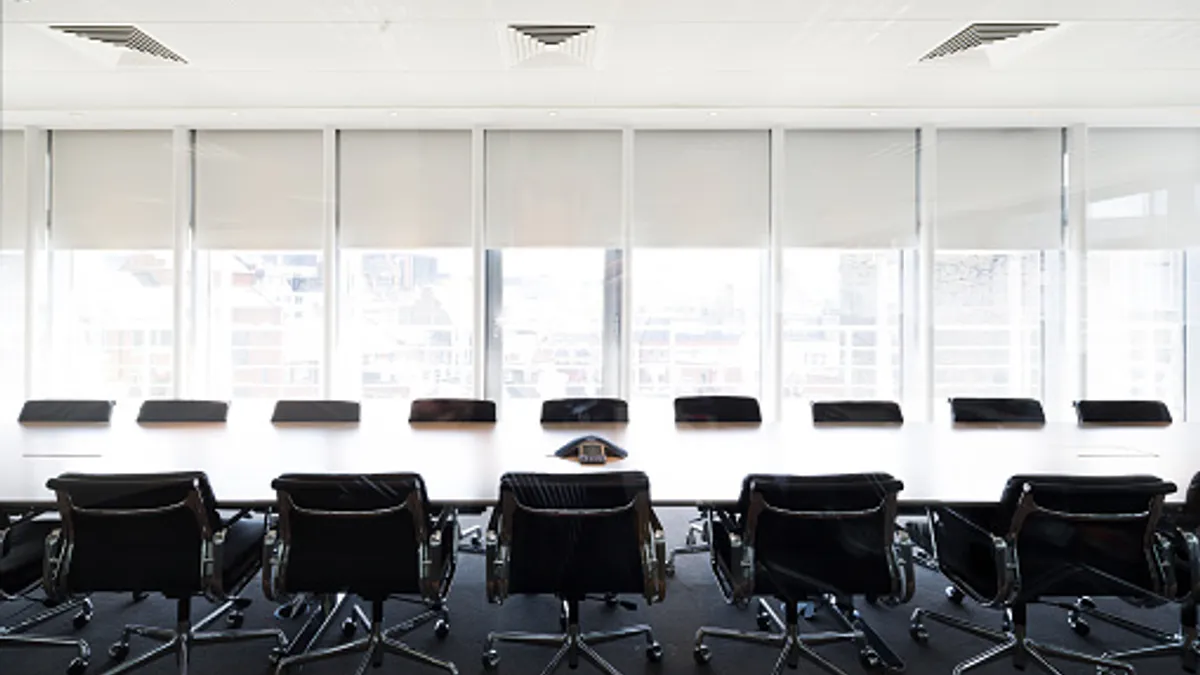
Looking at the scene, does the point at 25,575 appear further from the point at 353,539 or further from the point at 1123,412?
the point at 1123,412

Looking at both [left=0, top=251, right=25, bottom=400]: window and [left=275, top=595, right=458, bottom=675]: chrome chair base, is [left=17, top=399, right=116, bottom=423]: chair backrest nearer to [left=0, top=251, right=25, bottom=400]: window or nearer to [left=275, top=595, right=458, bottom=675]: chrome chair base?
[left=0, top=251, right=25, bottom=400]: window

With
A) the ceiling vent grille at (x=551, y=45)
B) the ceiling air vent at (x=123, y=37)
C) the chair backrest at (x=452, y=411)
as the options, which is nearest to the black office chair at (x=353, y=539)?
the chair backrest at (x=452, y=411)

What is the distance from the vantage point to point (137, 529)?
6.65ft

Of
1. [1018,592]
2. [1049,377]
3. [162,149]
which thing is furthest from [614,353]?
[162,149]

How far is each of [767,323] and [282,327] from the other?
430cm

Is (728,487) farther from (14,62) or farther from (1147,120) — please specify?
(1147,120)

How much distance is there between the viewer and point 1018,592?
206 cm

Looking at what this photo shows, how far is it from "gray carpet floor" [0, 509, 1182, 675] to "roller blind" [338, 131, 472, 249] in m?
3.07

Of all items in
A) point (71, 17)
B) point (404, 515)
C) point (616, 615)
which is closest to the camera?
point (404, 515)

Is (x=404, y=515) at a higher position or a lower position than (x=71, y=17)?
lower

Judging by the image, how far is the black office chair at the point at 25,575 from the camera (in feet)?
6.97

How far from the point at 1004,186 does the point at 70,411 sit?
7.23m

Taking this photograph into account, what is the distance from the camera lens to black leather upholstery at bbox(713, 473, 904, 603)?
200cm

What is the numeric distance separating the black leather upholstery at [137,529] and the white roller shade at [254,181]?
360cm
